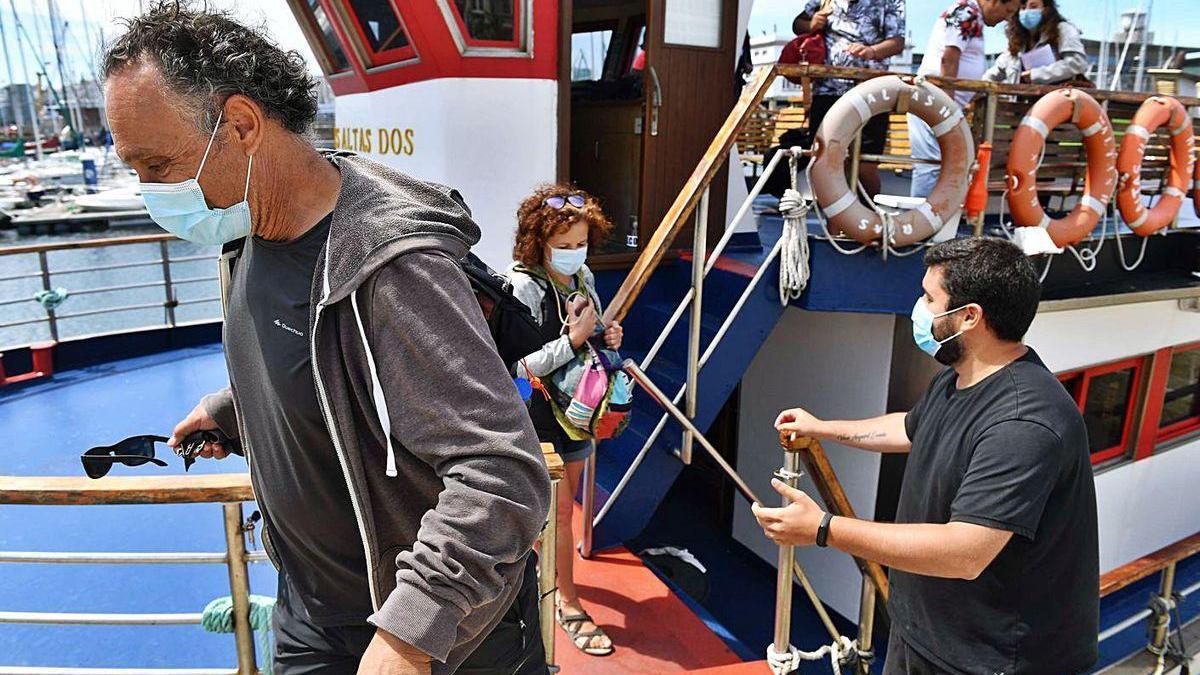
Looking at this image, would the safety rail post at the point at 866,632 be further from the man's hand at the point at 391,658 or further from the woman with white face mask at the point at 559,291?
the man's hand at the point at 391,658

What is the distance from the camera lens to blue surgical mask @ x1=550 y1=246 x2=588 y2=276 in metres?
3.10

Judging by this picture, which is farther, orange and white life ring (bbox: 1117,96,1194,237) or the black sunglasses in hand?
orange and white life ring (bbox: 1117,96,1194,237)

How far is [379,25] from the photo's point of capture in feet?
17.1

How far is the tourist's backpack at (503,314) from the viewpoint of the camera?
4.66 feet

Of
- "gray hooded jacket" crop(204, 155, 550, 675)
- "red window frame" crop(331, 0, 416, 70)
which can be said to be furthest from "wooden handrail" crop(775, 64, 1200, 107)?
"gray hooded jacket" crop(204, 155, 550, 675)

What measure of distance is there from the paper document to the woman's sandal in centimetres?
455

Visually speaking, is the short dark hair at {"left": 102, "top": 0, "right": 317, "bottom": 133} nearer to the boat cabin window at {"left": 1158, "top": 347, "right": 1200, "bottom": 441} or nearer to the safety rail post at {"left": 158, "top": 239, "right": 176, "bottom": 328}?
the safety rail post at {"left": 158, "top": 239, "right": 176, "bottom": 328}

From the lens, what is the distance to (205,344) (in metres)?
8.48

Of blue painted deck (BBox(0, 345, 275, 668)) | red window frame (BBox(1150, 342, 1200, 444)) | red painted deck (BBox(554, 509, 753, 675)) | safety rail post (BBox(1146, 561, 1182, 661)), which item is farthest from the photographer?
red window frame (BBox(1150, 342, 1200, 444))

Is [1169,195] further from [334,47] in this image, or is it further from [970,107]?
[334,47]

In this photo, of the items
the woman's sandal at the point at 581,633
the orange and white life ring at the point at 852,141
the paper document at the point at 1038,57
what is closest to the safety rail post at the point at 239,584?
the woman's sandal at the point at 581,633

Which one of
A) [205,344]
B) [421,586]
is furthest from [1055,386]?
[205,344]

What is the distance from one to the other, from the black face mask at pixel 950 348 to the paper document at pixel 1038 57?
3.87 m

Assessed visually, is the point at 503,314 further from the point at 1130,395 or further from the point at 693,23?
the point at 1130,395
